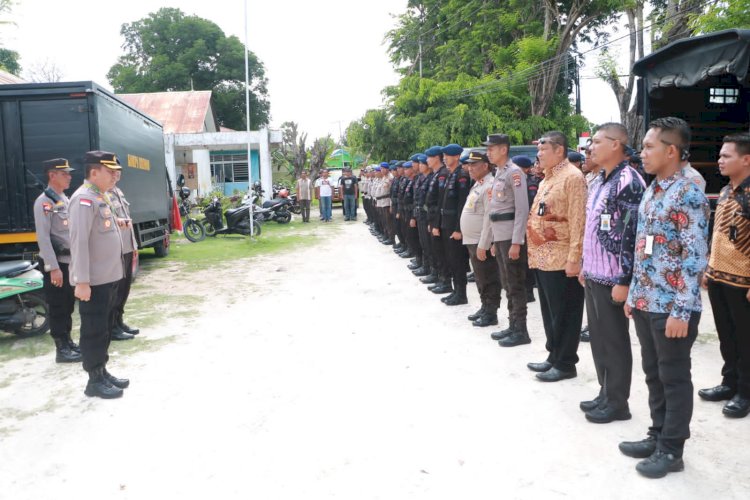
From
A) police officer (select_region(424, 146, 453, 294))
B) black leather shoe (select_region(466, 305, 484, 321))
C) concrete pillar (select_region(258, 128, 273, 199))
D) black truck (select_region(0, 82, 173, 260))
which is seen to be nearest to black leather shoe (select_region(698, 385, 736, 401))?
black leather shoe (select_region(466, 305, 484, 321))

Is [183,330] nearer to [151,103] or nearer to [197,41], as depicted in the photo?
[151,103]

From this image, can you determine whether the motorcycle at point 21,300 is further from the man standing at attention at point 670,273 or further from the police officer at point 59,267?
the man standing at attention at point 670,273

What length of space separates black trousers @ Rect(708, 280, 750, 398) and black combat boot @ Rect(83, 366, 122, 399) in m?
4.06

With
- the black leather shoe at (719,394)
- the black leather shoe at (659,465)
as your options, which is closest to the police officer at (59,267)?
the black leather shoe at (659,465)

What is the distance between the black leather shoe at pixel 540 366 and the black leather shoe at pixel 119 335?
370cm

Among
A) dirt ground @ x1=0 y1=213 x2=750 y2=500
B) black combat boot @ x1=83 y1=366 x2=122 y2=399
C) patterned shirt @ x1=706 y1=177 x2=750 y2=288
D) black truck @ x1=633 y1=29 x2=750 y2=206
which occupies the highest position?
black truck @ x1=633 y1=29 x2=750 y2=206

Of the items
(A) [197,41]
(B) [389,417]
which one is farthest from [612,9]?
(A) [197,41]

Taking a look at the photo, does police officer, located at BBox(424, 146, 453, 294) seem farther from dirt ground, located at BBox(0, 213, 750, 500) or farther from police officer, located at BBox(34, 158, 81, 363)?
police officer, located at BBox(34, 158, 81, 363)

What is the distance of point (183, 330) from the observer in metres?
5.84

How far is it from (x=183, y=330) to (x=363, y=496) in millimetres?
3655

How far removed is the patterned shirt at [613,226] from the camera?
3.11 metres

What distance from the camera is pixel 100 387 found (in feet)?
13.4

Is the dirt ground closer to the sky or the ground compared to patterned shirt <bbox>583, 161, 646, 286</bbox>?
closer to the ground

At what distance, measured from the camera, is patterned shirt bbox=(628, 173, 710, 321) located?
272 cm
